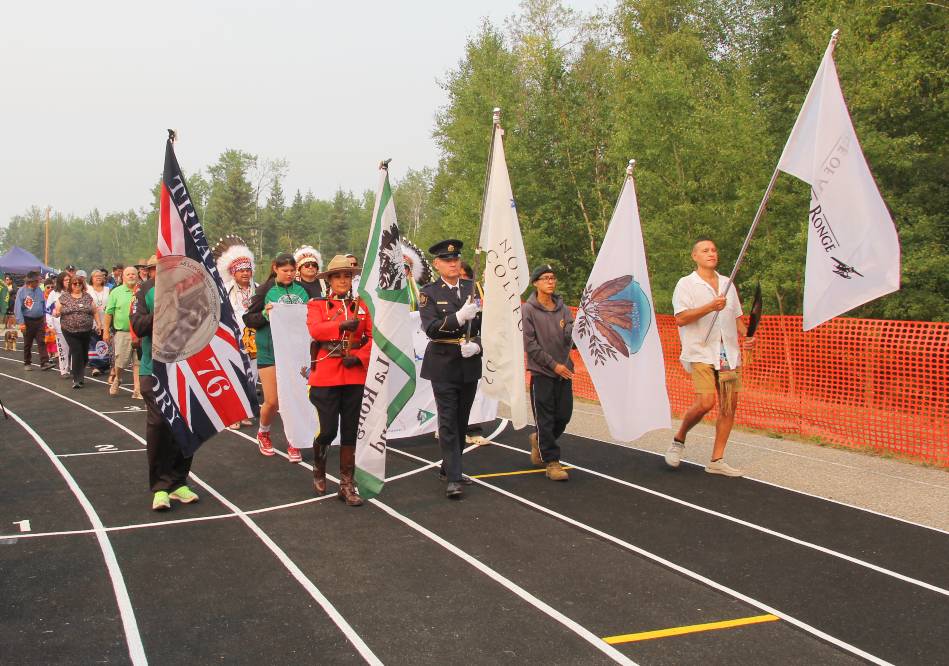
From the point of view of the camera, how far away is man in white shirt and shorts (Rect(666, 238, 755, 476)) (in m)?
7.93

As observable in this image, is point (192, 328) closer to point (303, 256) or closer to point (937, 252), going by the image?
point (303, 256)

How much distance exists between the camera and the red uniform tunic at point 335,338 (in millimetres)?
7090

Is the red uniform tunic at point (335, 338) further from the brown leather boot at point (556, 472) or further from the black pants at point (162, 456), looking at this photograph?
the brown leather boot at point (556, 472)

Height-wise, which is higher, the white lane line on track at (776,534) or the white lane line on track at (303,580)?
the white lane line on track at (776,534)

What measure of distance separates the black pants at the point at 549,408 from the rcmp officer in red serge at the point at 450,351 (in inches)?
27.0

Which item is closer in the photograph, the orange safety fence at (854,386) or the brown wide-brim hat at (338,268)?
the brown wide-brim hat at (338,268)

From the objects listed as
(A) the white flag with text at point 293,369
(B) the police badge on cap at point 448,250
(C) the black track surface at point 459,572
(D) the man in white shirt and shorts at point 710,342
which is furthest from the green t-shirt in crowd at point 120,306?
(D) the man in white shirt and shorts at point 710,342

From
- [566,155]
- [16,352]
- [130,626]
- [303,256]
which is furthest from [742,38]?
[130,626]

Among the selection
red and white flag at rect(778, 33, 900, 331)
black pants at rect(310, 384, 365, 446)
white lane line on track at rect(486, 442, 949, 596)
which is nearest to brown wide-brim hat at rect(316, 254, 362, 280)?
black pants at rect(310, 384, 365, 446)

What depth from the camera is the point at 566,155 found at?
1188 inches

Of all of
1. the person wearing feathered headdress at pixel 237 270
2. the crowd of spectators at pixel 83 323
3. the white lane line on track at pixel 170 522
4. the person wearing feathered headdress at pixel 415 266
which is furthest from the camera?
the crowd of spectators at pixel 83 323

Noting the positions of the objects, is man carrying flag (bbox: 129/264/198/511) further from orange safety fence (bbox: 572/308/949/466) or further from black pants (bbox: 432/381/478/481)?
orange safety fence (bbox: 572/308/949/466)

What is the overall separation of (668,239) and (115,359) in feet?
42.3

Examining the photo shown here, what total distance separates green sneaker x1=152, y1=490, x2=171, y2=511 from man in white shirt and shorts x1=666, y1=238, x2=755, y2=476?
14.9 ft
